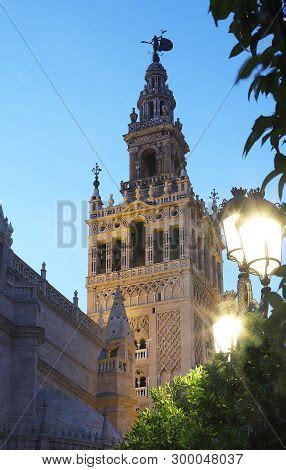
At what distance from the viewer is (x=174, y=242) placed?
44.5 m

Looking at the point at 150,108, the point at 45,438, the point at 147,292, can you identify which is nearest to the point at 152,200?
the point at 147,292

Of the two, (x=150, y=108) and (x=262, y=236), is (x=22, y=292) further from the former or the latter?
(x=150, y=108)

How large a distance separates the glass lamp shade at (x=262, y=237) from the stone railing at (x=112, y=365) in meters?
25.4

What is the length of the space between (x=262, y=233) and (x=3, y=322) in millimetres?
17851

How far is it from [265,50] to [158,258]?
4056cm

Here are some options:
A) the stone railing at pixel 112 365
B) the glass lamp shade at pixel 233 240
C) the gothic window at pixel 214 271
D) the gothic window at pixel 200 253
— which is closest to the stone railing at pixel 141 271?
the gothic window at pixel 200 253

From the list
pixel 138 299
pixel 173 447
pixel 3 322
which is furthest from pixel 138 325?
pixel 173 447

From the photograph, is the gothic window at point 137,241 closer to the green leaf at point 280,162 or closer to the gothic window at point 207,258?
the gothic window at point 207,258

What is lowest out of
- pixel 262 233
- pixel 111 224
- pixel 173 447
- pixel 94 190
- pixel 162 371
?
pixel 173 447

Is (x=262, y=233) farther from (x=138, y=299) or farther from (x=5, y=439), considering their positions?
(x=138, y=299)

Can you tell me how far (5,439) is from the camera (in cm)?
2369

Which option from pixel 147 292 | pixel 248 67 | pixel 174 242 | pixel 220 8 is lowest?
pixel 248 67

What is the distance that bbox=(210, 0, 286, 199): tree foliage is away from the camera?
430 centimetres

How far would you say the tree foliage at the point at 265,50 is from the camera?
14.1ft
